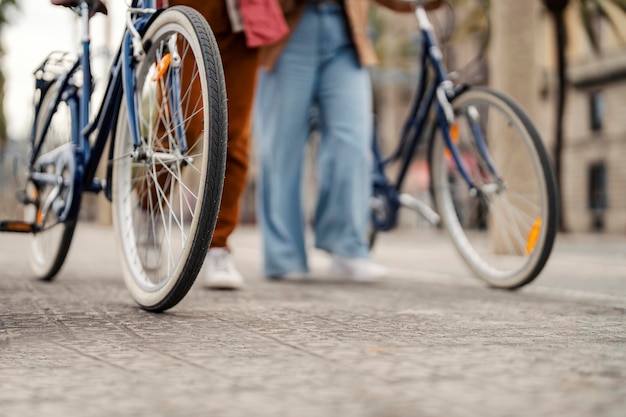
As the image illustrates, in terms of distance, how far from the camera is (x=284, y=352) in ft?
7.00

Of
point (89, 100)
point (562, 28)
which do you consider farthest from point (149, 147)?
point (562, 28)

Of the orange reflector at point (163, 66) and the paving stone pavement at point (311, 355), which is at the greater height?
the orange reflector at point (163, 66)

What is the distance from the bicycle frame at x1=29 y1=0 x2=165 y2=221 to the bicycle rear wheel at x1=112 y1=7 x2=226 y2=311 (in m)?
0.06

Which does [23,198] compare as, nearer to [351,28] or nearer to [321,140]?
[321,140]

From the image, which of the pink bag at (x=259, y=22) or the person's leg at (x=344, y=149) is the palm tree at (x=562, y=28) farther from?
the pink bag at (x=259, y=22)

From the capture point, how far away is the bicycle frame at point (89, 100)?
10.6ft

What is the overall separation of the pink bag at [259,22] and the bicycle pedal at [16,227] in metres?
1.25

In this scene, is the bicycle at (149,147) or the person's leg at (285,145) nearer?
the bicycle at (149,147)

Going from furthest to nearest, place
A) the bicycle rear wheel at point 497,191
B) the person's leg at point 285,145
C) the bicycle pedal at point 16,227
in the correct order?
the person's leg at point 285,145, the bicycle pedal at point 16,227, the bicycle rear wheel at point 497,191

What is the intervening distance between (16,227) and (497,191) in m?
2.18

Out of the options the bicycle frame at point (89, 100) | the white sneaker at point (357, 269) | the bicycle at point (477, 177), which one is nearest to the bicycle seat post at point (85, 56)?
the bicycle frame at point (89, 100)

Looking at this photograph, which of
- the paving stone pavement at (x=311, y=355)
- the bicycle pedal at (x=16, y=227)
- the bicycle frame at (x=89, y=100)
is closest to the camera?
the paving stone pavement at (x=311, y=355)

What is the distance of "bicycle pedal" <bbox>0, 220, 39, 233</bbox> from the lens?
402cm

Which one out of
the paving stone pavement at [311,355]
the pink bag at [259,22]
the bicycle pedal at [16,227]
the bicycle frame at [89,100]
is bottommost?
the paving stone pavement at [311,355]
